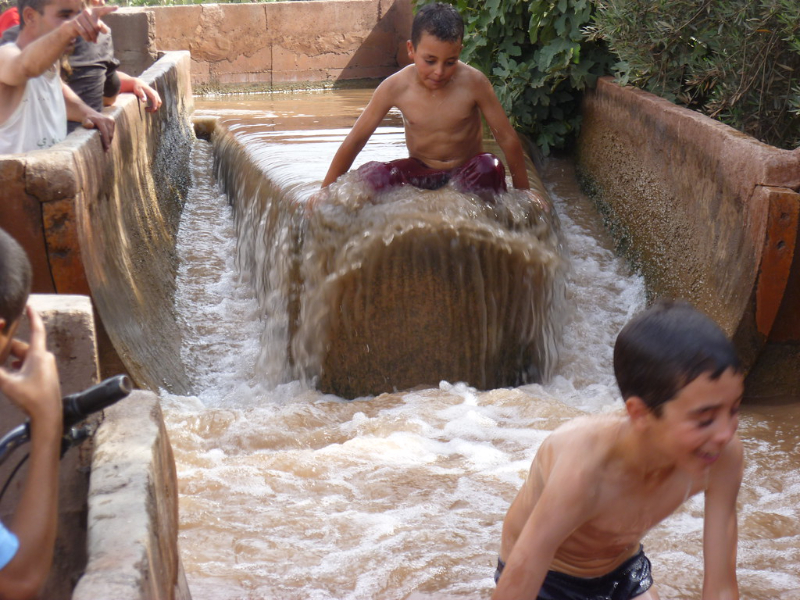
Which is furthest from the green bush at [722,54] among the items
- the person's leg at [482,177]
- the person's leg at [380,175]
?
the person's leg at [380,175]

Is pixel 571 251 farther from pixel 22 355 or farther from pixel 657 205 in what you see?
pixel 22 355

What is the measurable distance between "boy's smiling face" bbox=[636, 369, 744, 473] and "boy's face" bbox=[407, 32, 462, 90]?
3.02 m

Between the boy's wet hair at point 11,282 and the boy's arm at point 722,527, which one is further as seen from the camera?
the boy's arm at point 722,527

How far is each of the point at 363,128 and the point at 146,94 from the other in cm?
197

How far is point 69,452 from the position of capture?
2072mm

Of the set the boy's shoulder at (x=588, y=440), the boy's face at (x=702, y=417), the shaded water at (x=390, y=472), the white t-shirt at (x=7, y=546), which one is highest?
the boy's face at (x=702, y=417)

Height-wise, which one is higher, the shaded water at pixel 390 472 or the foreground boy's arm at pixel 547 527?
the foreground boy's arm at pixel 547 527

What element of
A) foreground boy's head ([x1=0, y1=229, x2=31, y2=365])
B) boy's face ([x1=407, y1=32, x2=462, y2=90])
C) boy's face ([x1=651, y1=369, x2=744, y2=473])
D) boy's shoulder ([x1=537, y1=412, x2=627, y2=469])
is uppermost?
boy's face ([x1=407, y1=32, x2=462, y2=90])

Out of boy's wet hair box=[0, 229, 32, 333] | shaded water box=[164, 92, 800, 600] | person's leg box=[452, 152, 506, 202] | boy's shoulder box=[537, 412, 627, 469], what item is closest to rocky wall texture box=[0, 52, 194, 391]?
shaded water box=[164, 92, 800, 600]

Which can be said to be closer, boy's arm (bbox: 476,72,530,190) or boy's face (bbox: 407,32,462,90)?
A: boy's face (bbox: 407,32,462,90)

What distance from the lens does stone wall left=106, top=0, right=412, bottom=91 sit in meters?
11.1

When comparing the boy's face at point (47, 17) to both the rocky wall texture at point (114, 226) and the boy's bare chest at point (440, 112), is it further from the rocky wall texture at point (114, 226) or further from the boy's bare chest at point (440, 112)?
the boy's bare chest at point (440, 112)

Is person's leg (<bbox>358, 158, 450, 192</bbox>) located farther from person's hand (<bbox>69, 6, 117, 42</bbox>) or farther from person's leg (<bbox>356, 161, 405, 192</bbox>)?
person's hand (<bbox>69, 6, 117, 42</bbox>)

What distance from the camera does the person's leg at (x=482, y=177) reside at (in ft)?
15.0
